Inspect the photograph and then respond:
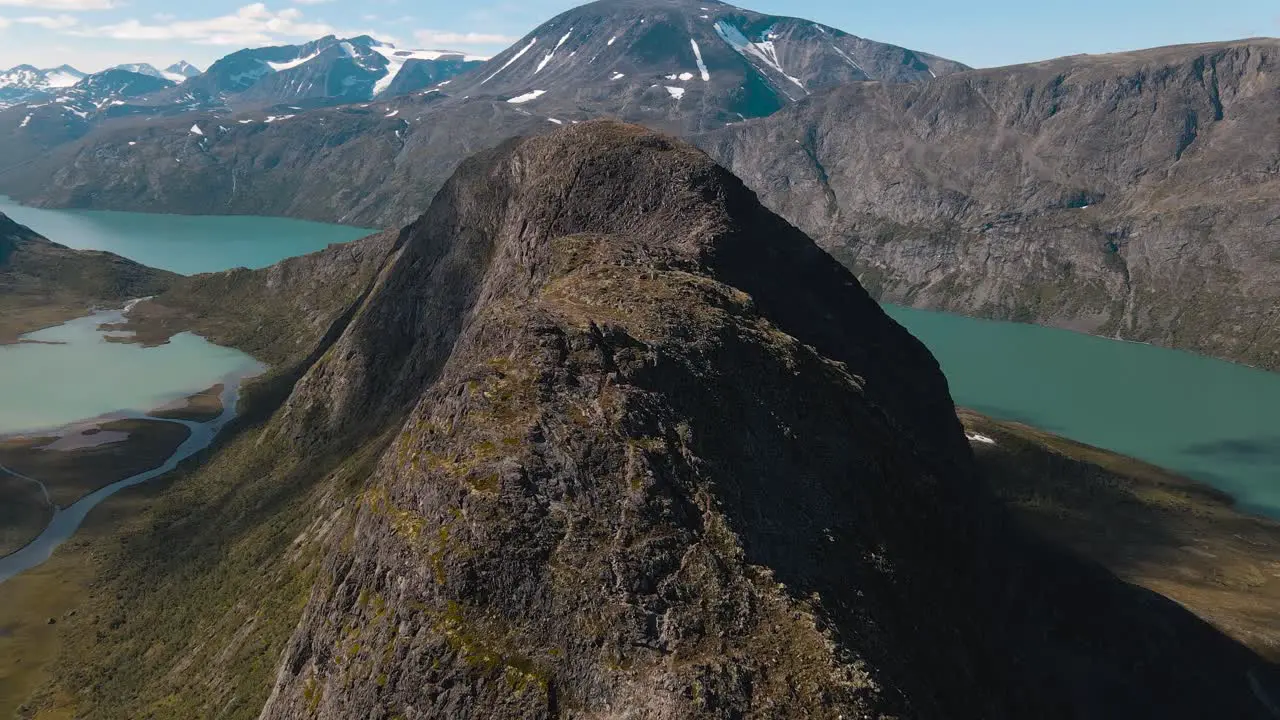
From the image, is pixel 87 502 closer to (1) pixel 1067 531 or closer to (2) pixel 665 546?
(2) pixel 665 546

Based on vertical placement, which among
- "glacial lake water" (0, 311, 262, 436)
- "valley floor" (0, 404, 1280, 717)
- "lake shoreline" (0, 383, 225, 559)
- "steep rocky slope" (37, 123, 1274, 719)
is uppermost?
"steep rocky slope" (37, 123, 1274, 719)

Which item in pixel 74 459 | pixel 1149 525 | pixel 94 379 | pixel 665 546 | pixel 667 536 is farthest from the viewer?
pixel 94 379

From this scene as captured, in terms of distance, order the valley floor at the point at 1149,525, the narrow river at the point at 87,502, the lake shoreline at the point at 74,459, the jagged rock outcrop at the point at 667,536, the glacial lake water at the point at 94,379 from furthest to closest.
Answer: the glacial lake water at the point at 94,379 < the lake shoreline at the point at 74,459 < the narrow river at the point at 87,502 < the valley floor at the point at 1149,525 < the jagged rock outcrop at the point at 667,536

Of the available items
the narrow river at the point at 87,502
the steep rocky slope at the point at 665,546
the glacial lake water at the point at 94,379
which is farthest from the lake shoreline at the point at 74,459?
the steep rocky slope at the point at 665,546

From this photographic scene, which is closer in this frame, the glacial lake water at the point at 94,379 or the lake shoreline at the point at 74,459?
the lake shoreline at the point at 74,459

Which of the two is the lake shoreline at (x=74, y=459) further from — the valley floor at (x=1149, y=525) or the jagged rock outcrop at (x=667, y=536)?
the valley floor at (x=1149, y=525)

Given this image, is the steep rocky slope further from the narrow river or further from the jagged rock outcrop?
the narrow river

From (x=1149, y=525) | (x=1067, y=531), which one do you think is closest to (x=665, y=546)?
(x=1067, y=531)

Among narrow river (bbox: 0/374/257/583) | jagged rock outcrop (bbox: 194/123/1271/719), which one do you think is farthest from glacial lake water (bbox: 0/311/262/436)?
jagged rock outcrop (bbox: 194/123/1271/719)

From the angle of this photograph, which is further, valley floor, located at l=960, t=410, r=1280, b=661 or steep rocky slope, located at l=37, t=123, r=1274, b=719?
valley floor, located at l=960, t=410, r=1280, b=661

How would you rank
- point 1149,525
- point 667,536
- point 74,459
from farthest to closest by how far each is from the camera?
point 74,459, point 1149,525, point 667,536
